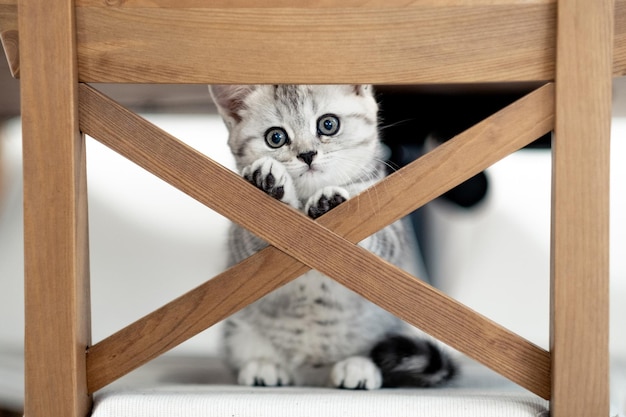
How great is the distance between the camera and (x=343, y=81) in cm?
111

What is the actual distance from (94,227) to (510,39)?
1.50 metres

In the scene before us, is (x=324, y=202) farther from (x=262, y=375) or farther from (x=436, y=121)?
(x=436, y=121)

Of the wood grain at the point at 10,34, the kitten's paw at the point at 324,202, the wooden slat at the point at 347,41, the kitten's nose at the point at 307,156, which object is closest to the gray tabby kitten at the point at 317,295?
the kitten's nose at the point at 307,156

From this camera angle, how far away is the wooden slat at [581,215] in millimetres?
1082

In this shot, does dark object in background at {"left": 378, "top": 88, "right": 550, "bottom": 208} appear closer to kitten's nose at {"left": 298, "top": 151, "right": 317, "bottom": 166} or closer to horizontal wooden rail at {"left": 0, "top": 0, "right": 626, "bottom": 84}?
kitten's nose at {"left": 298, "top": 151, "right": 317, "bottom": 166}

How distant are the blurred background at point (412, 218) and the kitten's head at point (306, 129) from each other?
46cm

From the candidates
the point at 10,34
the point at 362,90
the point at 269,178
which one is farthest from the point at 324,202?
the point at 10,34

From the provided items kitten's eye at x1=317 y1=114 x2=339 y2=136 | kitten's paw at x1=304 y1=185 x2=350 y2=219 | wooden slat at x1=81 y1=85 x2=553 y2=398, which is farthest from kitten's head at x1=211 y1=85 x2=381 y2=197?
wooden slat at x1=81 y1=85 x2=553 y2=398

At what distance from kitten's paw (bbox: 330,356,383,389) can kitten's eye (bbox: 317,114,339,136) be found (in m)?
0.55

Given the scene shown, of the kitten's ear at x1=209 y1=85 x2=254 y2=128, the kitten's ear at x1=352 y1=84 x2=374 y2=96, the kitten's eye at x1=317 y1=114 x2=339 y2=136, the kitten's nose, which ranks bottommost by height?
the kitten's nose

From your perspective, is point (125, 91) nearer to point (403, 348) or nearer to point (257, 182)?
point (257, 182)

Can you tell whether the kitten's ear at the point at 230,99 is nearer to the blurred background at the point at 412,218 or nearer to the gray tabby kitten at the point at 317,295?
the gray tabby kitten at the point at 317,295

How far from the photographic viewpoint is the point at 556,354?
3.67 ft

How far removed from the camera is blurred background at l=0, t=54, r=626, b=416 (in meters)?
2.08
